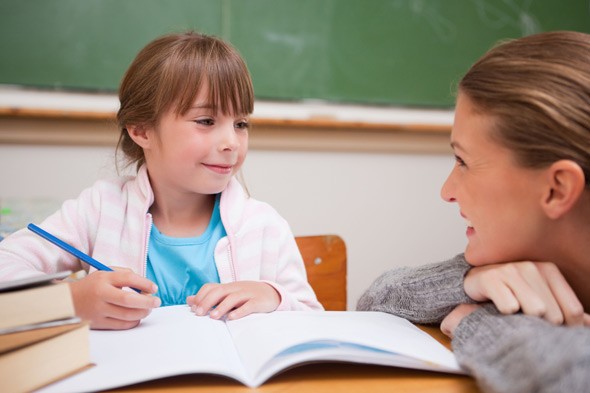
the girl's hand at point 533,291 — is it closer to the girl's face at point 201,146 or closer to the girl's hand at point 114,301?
the girl's hand at point 114,301

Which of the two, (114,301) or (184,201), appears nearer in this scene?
(114,301)

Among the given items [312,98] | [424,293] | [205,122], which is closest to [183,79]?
[205,122]

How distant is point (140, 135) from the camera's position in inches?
49.3

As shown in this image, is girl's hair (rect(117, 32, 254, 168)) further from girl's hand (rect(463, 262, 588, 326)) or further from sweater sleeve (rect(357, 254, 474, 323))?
girl's hand (rect(463, 262, 588, 326))

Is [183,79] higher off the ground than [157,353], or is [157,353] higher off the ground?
[183,79]

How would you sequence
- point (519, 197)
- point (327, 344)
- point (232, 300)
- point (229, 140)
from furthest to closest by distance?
1. point (229, 140)
2. point (232, 300)
3. point (519, 197)
4. point (327, 344)

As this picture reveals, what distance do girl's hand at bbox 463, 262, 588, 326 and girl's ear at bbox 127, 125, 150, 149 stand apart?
0.80 meters

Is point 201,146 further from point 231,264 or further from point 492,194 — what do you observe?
point 492,194

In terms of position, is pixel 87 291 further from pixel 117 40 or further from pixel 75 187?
pixel 117 40

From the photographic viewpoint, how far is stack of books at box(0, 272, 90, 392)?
0.48 meters

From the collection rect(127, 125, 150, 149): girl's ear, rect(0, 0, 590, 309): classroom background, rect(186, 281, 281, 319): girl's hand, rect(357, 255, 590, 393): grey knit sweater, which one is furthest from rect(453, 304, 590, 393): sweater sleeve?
rect(0, 0, 590, 309): classroom background

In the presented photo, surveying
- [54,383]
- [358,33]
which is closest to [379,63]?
[358,33]

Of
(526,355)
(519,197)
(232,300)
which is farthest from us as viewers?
(232,300)

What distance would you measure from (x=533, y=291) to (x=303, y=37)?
1.60 m
